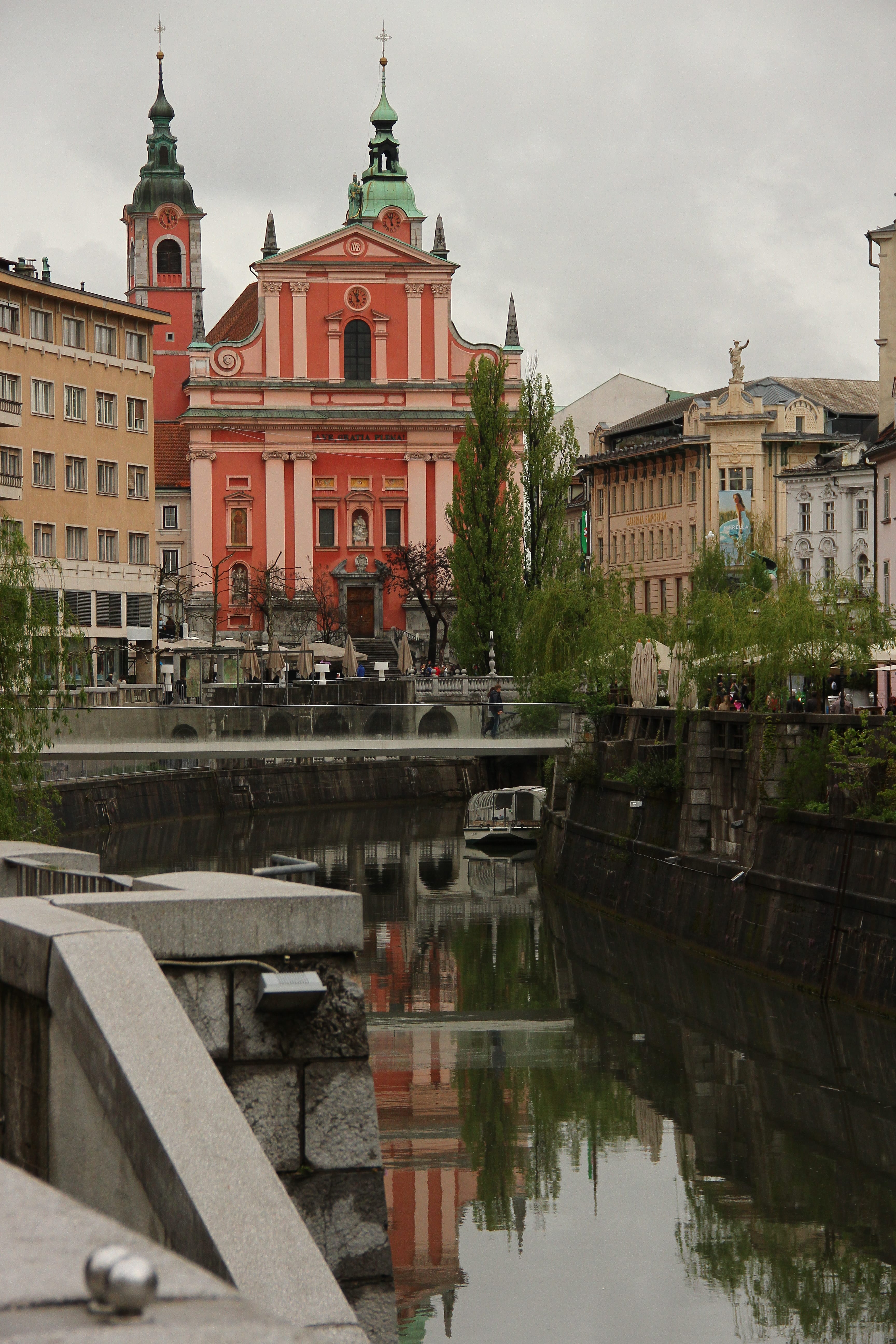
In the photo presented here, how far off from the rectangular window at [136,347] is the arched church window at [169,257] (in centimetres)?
4285

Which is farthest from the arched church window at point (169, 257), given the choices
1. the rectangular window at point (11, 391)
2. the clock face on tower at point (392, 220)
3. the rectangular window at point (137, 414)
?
Answer: the rectangular window at point (11, 391)

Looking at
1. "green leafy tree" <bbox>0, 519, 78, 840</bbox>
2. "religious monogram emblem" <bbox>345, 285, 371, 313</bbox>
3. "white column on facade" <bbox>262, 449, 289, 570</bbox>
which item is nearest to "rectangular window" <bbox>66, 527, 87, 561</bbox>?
"white column on facade" <bbox>262, 449, 289, 570</bbox>

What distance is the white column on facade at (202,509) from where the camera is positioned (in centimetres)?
8700

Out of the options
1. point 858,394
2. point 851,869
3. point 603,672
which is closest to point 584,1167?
point 851,869

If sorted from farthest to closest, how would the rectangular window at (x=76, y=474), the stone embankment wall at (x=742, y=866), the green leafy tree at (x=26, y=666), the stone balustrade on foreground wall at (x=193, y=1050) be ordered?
the rectangular window at (x=76, y=474)
the stone embankment wall at (x=742, y=866)
the green leafy tree at (x=26, y=666)
the stone balustrade on foreground wall at (x=193, y=1050)

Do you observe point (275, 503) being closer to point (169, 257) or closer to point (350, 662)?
point (350, 662)

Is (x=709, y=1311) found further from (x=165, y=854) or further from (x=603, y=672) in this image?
(x=165, y=854)

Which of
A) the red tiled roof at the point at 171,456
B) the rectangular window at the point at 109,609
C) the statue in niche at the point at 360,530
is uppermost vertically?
the red tiled roof at the point at 171,456

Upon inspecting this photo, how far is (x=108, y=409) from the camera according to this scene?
67750mm

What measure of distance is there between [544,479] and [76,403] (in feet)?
56.1

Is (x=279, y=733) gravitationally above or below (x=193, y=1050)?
above

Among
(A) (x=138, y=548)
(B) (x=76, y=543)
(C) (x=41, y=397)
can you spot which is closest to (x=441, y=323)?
(A) (x=138, y=548)

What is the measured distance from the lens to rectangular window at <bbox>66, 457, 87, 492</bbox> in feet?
216

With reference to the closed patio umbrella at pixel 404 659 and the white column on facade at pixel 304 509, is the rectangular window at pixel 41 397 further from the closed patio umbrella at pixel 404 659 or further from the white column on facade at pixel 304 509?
the white column on facade at pixel 304 509
